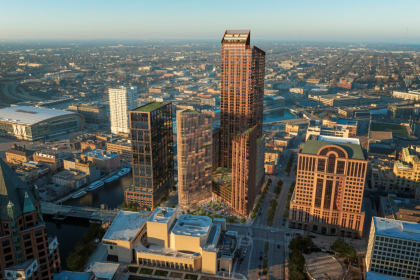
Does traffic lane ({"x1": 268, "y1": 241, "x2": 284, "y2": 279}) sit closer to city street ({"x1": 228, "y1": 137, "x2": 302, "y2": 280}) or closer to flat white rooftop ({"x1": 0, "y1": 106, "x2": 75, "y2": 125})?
city street ({"x1": 228, "y1": 137, "x2": 302, "y2": 280})

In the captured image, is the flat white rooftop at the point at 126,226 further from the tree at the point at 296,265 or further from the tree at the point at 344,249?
the tree at the point at 344,249

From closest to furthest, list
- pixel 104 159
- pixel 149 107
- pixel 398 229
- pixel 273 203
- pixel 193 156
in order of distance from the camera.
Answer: pixel 398 229, pixel 193 156, pixel 149 107, pixel 273 203, pixel 104 159

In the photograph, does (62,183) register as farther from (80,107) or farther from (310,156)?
(80,107)

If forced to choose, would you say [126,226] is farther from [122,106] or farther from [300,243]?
[122,106]

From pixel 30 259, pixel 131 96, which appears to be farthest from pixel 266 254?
pixel 131 96

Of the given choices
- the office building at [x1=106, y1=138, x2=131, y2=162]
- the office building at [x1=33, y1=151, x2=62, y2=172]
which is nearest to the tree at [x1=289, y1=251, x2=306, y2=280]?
the office building at [x1=106, y1=138, x2=131, y2=162]

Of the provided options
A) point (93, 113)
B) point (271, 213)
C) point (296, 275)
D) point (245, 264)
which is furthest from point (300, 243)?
point (93, 113)
